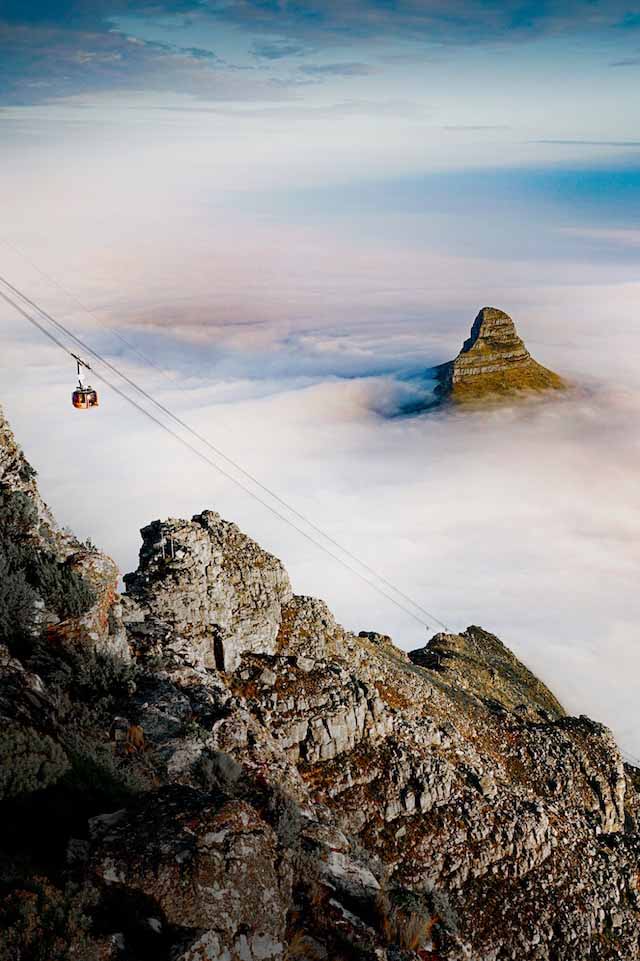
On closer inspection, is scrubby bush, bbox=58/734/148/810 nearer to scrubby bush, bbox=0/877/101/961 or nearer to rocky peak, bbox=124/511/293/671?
scrubby bush, bbox=0/877/101/961

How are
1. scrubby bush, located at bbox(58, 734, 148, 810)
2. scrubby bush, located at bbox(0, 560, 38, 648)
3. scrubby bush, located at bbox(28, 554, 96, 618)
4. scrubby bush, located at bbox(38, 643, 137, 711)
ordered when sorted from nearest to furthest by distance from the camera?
scrubby bush, located at bbox(58, 734, 148, 810) → scrubby bush, located at bbox(38, 643, 137, 711) → scrubby bush, located at bbox(0, 560, 38, 648) → scrubby bush, located at bbox(28, 554, 96, 618)

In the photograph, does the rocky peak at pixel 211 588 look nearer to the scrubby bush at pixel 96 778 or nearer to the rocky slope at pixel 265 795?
the rocky slope at pixel 265 795

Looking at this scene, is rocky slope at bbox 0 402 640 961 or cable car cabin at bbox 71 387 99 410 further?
cable car cabin at bbox 71 387 99 410

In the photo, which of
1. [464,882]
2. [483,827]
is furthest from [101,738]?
[483,827]

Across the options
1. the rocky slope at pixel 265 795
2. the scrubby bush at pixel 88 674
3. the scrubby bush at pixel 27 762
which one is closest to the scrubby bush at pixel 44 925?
the rocky slope at pixel 265 795

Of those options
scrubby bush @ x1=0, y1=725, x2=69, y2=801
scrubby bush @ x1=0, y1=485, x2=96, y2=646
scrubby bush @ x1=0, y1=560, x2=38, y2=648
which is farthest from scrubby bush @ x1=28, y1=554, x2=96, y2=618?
scrubby bush @ x1=0, y1=725, x2=69, y2=801

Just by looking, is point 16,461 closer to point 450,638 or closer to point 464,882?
point 464,882

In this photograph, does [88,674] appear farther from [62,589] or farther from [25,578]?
[25,578]
